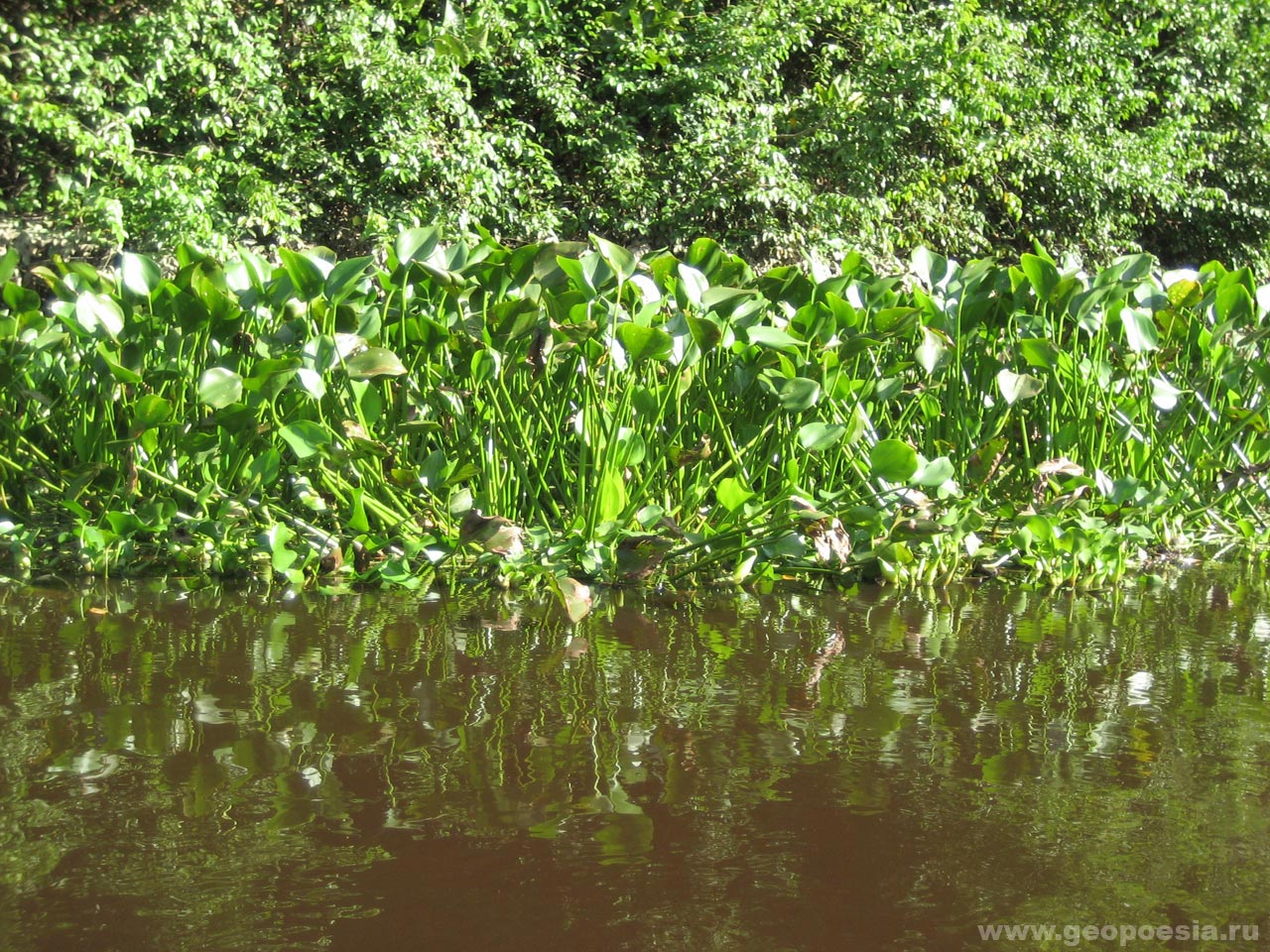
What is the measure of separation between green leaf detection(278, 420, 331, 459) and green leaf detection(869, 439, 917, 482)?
3.76 ft

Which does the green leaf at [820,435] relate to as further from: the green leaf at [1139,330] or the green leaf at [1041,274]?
the green leaf at [1139,330]

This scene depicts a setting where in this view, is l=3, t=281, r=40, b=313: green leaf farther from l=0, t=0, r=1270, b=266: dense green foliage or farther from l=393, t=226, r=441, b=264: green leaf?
l=0, t=0, r=1270, b=266: dense green foliage

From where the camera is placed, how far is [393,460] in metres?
2.82

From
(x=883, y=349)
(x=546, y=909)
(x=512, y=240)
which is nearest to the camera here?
(x=546, y=909)


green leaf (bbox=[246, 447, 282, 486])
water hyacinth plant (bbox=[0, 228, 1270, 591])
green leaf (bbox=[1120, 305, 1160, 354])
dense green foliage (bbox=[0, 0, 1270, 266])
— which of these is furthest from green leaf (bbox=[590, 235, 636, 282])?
dense green foliage (bbox=[0, 0, 1270, 266])

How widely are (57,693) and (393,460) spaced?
107 cm

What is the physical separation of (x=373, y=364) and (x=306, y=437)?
8.4 inches

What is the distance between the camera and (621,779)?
1.55 metres

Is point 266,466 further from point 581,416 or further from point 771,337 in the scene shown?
point 771,337

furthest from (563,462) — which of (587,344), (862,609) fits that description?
(862,609)

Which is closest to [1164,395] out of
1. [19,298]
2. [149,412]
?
[149,412]

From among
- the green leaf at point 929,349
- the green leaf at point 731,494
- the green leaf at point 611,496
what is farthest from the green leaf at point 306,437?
the green leaf at point 929,349

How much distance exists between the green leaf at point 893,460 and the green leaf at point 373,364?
1.01 m

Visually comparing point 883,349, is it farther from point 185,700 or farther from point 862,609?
point 185,700
